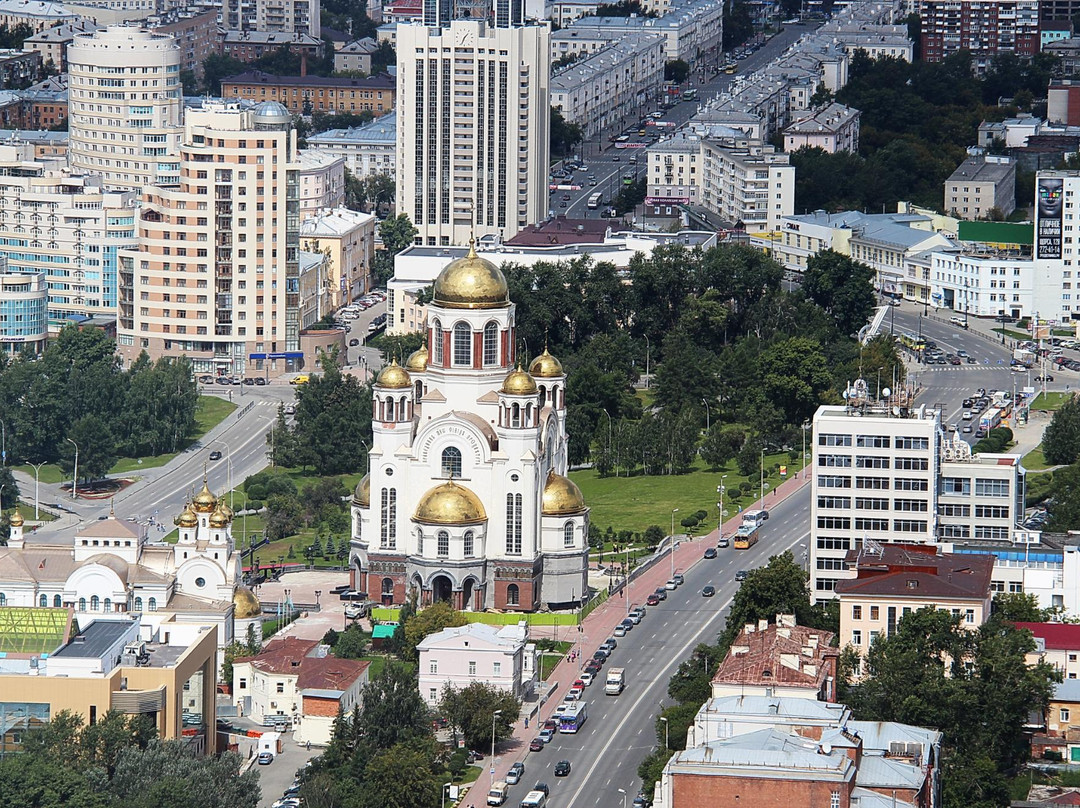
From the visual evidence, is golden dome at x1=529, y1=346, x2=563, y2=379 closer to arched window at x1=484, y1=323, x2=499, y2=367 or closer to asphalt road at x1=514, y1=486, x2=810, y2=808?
arched window at x1=484, y1=323, x2=499, y2=367

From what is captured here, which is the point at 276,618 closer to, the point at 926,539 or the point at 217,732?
the point at 217,732

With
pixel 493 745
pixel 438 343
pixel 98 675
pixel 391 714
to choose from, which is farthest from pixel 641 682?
pixel 98 675

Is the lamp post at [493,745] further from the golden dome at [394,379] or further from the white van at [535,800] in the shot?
the golden dome at [394,379]

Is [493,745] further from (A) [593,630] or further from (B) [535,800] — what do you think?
(A) [593,630]

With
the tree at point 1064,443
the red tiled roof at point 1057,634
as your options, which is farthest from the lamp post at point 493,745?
the tree at point 1064,443

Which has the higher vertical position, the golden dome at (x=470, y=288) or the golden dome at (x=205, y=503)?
the golden dome at (x=470, y=288)

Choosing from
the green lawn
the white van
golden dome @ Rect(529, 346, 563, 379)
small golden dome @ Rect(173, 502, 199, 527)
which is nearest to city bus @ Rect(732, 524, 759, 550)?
the green lawn

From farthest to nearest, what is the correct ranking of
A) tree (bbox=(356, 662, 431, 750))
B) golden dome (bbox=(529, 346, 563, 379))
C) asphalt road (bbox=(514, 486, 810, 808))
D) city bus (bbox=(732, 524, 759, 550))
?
city bus (bbox=(732, 524, 759, 550)) → golden dome (bbox=(529, 346, 563, 379)) → asphalt road (bbox=(514, 486, 810, 808)) → tree (bbox=(356, 662, 431, 750))
